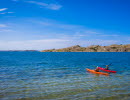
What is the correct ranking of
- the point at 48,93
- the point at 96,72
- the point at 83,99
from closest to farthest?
1. the point at 83,99
2. the point at 48,93
3. the point at 96,72

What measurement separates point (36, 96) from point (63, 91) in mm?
3122

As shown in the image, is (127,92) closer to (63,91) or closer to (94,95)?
(94,95)

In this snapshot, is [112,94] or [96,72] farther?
[96,72]

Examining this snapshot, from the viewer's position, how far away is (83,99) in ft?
42.4

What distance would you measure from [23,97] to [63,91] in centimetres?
434

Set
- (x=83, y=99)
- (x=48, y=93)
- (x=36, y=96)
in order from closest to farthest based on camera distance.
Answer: (x=83, y=99)
(x=36, y=96)
(x=48, y=93)

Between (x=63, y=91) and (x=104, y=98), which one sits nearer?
(x=104, y=98)

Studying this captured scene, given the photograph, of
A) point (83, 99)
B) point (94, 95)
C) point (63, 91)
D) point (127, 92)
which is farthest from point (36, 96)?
point (127, 92)

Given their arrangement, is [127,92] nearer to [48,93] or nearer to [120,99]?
[120,99]

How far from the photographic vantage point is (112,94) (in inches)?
567

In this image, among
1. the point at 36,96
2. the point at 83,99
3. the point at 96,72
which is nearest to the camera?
the point at 83,99

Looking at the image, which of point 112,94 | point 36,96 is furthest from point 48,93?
point 112,94

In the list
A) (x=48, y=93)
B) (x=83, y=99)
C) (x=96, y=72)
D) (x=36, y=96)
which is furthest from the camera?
(x=96, y=72)

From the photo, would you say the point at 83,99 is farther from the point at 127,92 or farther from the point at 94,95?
the point at 127,92
